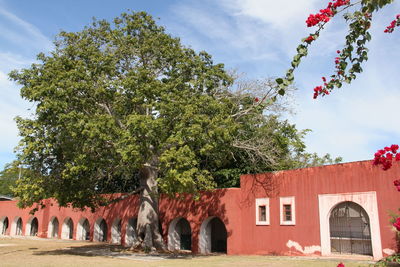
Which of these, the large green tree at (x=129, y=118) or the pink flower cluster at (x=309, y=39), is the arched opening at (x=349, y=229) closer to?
the large green tree at (x=129, y=118)

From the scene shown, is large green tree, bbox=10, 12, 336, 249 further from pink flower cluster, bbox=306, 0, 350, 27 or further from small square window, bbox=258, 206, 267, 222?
pink flower cluster, bbox=306, 0, 350, 27

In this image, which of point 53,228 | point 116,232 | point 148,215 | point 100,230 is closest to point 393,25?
point 148,215

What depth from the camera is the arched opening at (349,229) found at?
16078 millimetres

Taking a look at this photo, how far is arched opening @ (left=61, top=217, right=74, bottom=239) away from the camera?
32.2 meters

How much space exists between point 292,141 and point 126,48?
40.2 ft

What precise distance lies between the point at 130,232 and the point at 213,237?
20.0 feet

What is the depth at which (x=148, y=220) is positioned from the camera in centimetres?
2030

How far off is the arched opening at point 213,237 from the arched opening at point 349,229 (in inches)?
266

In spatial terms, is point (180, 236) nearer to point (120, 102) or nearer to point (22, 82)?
point (120, 102)

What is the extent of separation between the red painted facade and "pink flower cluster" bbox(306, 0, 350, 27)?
38.9ft

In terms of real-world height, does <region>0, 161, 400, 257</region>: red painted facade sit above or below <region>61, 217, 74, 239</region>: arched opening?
above

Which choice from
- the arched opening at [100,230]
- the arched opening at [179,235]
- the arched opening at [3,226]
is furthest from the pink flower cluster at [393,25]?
the arched opening at [3,226]

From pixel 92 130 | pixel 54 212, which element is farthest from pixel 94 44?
pixel 54 212

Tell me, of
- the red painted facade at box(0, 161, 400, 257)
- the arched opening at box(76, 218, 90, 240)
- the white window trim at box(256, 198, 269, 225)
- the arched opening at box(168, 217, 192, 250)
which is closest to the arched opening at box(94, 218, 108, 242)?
the arched opening at box(76, 218, 90, 240)
